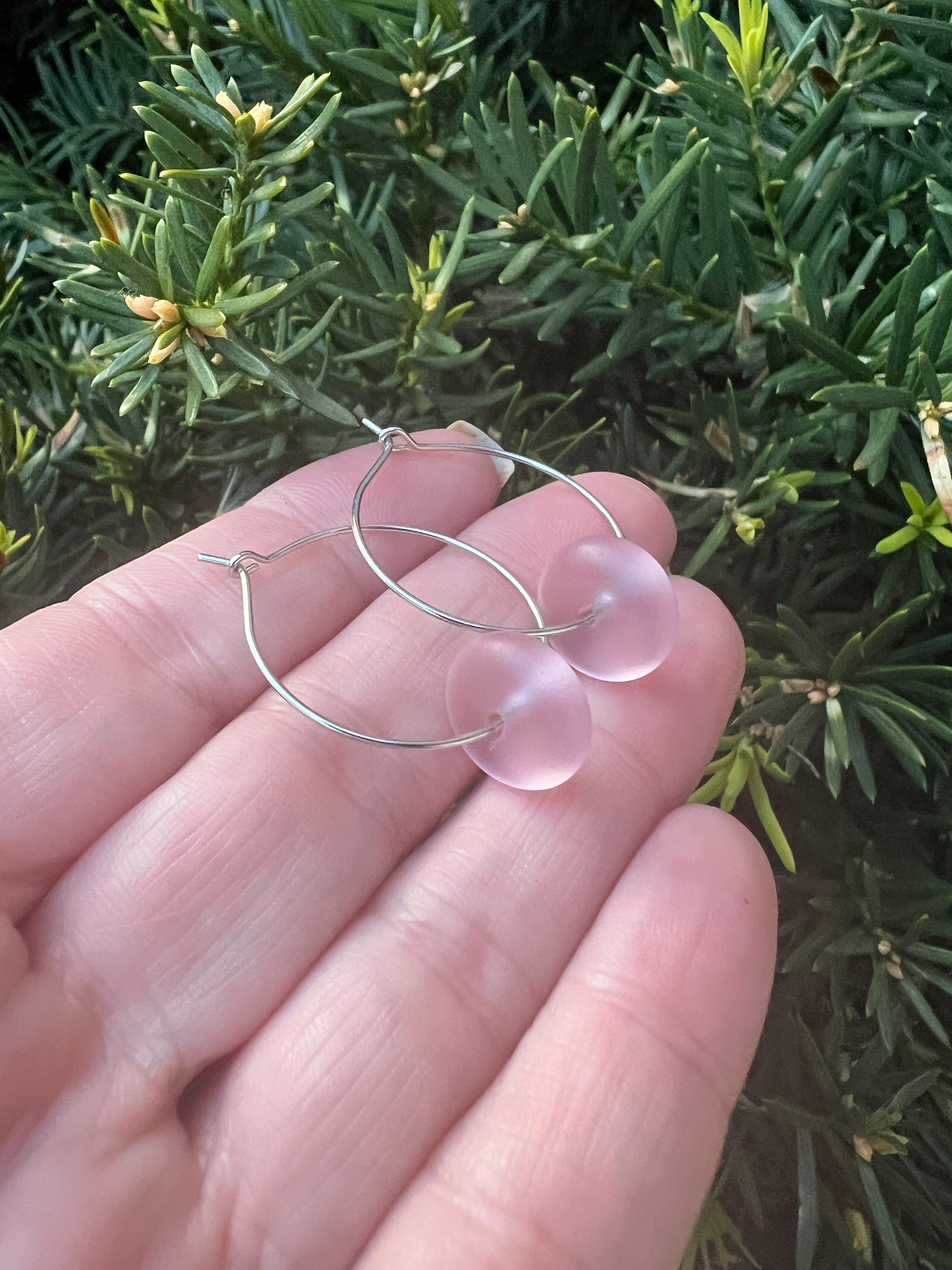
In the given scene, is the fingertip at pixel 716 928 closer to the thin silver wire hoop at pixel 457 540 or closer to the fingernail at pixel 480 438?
the thin silver wire hoop at pixel 457 540

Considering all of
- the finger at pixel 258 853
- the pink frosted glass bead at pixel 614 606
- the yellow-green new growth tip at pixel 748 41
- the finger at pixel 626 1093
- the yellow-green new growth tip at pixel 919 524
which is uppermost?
the yellow-green new growth tip at pixel 748 41

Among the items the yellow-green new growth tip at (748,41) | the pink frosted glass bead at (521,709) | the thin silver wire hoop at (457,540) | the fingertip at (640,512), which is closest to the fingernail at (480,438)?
the thin silver wire hoop at (457,540)

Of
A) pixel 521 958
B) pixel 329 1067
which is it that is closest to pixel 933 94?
pixel 521 958

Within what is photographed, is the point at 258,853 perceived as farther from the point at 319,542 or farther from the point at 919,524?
the point at 919,524

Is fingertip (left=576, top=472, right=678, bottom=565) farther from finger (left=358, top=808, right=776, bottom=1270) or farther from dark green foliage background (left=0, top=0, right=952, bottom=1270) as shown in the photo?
finger (left=358, top=808, right=776, bottom=1270)

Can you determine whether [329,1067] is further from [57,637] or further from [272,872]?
[57,637]

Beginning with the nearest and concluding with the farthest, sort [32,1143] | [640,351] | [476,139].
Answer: [32,1143] → [476,139] → [640,351]

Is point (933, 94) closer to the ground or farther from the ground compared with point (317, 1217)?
farther from the ground

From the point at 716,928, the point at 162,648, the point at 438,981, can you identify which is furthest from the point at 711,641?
the point at 162,648
